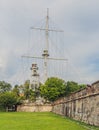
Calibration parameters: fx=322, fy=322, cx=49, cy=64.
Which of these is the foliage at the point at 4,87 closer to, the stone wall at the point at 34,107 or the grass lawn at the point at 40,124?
the stone wall at the point at 34,107

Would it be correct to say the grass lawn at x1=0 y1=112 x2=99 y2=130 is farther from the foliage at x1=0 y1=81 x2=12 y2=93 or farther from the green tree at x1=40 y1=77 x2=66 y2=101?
the foliage at x1=0 y1=81 x2=12 y2=93

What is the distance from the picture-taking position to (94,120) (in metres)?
18.5

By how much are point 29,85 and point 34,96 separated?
4.93 metres

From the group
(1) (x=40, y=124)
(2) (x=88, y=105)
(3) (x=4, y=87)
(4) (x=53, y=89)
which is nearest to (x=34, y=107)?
(4) (x=53, y=89)

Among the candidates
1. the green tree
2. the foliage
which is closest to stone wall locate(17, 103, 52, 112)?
the green tree

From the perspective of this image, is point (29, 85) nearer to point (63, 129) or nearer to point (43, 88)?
point (43, 88)

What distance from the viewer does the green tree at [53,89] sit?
193 feet

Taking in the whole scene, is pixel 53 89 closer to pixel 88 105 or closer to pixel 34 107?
pixel 34 107

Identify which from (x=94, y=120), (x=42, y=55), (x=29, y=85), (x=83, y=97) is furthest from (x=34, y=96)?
(x=94, y=120)

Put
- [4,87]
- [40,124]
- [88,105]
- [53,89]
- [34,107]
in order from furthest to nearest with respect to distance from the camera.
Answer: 1. [4,87]
2. [53,89]
3. [34,107]
4. [88,105]
5. [40,124]

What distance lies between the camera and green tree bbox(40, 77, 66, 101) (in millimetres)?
58719

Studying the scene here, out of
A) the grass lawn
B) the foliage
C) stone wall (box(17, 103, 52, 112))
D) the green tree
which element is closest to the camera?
the grass lawn

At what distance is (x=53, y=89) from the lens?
5872 centimetres

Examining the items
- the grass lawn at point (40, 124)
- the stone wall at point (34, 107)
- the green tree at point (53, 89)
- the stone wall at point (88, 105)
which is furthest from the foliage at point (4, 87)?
the grass lawn at point (40, 124)
